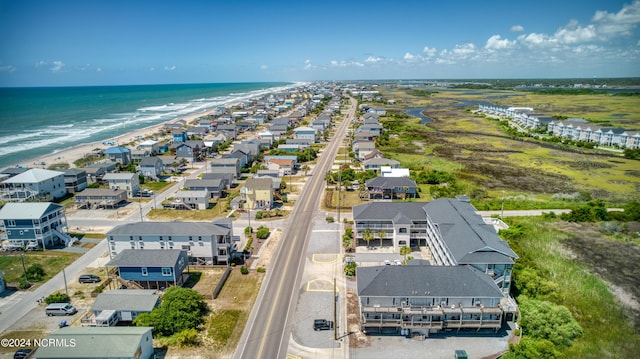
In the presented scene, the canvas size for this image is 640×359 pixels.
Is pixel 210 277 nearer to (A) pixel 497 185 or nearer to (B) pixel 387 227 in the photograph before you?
(B) pixel 387 227

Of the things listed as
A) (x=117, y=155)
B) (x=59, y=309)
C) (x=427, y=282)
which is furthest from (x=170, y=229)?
(x=117, y=155)

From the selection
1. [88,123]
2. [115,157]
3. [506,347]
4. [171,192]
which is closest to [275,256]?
[506,347]

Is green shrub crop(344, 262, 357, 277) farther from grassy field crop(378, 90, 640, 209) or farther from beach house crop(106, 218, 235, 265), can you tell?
grassy field crop(378, 90, 640, 209)

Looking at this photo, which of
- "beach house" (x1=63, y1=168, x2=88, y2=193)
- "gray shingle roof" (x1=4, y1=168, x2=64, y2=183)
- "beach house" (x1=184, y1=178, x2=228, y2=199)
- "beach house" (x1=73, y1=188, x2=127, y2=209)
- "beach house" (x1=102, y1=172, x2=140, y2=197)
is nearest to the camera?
"beach house" (x1=73, y1=188, x2=127, y2=209)

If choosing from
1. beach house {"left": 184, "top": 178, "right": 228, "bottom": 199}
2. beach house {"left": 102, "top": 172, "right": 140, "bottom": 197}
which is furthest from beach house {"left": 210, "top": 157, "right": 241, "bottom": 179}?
beach house {"left": 102, "top": 172, "right": 140, "bottom": 197}

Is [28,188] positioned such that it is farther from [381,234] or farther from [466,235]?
[466,235]
